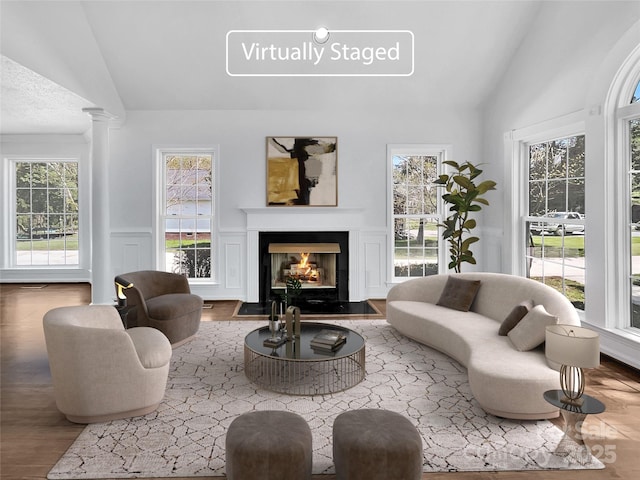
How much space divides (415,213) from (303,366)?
153 inches

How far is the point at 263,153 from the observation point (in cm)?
687

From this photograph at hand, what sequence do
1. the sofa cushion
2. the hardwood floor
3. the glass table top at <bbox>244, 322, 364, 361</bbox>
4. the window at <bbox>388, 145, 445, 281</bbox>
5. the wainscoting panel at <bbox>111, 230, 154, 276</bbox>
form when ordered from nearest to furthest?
1. the hardwood floor
2. the sofa cushion
3. the glass table top at <bbox>244, 322, 364, 361</bbox>
4. the wainscoting panel at <bbox>111, 230, 154, 276</bbox>
5. the window at <bbox>388, 145, 445, 281</bbox>

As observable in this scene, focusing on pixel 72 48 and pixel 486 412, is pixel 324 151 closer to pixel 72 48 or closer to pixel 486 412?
pixel 72 48

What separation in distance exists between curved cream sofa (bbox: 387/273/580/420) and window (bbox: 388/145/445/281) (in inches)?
75.3

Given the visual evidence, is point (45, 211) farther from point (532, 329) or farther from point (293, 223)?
point (532, 329)

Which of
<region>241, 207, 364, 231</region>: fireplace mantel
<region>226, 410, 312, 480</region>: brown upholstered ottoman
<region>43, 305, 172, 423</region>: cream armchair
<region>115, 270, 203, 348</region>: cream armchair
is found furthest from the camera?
<region>241, 207, 364, 231</region>: fireplace mantel

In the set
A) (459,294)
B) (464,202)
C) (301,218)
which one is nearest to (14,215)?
(301,218)

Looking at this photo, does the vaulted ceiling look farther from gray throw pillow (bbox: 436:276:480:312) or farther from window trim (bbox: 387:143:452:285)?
gray throw pillow (bbox: 436:276:480:312)

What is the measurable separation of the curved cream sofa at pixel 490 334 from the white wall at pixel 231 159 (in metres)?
2.02

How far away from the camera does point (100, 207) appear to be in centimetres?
640

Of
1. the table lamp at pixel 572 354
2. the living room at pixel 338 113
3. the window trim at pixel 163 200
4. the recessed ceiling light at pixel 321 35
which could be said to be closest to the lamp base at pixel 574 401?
the table lamp at pixel 572 354

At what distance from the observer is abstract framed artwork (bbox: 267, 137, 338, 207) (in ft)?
22.4

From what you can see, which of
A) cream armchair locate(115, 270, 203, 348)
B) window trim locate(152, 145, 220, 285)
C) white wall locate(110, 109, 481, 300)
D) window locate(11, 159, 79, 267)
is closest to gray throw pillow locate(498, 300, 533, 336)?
cream armchair locate(115, 270, 203, 348)

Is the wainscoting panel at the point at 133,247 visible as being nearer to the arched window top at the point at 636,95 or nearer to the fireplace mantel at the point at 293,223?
the fireplace mantel at the point at 293,223
